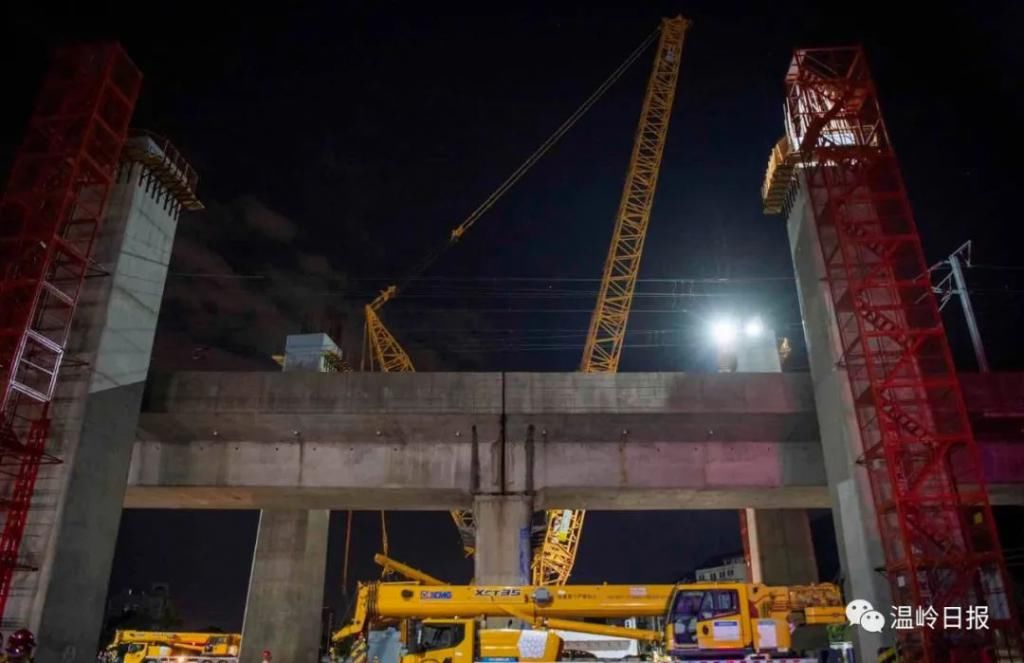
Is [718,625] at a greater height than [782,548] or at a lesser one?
lesser

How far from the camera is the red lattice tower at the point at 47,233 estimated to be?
20.7m

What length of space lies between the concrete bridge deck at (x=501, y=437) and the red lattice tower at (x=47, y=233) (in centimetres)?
438

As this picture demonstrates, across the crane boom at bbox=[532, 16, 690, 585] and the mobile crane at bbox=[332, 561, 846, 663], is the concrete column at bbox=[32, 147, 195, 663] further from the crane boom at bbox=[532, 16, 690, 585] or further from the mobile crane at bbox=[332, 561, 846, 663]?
the crane boom at bbox=[532, 16, 690, 585]

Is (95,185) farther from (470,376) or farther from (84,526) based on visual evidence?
(470,376)

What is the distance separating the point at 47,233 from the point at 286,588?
20929 millimetres

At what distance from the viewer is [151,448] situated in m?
27.8

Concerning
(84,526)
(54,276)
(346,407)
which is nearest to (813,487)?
(346,407)

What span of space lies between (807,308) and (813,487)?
254 inches

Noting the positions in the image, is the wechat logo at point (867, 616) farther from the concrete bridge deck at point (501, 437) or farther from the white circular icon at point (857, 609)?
the concrete bridge deck at point (501, 437)

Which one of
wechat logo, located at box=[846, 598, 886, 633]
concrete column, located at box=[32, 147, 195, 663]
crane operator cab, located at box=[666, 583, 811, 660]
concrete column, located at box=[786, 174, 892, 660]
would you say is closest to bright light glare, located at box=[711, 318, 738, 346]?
concrete column, located at box=[786, 174, 892, 660]

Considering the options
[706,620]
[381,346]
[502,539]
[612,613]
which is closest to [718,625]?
[706,620]

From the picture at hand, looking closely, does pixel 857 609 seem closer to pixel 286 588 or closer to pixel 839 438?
pixel 839 438

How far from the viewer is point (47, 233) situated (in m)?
22.7

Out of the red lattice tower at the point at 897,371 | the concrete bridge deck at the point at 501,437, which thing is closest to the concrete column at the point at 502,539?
the concrete bridge deck at the point at 501,437
